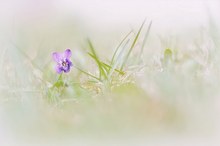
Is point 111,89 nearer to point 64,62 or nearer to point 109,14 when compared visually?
point 64,62

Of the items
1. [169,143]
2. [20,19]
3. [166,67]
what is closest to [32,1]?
[20,19]

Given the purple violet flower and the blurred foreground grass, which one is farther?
the purple violet flower

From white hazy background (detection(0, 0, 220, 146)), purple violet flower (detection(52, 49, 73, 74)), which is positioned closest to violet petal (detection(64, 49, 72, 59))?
purple violet flower (detection(52, 49, 73, 74))

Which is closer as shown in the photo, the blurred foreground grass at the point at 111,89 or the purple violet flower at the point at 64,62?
the blurred foreground grass at the point at 111,89

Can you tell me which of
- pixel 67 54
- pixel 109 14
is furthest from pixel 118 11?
pixel 67 54

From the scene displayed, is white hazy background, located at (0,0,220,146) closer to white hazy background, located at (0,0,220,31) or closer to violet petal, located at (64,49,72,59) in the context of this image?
white hazy background, located at (0,0,220,31)

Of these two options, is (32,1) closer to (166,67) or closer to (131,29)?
(131,29)

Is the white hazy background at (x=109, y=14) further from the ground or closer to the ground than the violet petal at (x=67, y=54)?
further from the ground

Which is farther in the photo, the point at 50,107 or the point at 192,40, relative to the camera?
the point at 192,40

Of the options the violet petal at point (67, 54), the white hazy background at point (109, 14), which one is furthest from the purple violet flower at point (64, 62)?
the white hazy background at point (109, 14)

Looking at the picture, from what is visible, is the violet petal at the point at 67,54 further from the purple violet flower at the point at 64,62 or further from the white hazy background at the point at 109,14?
the white hazy background at the point at 109,14

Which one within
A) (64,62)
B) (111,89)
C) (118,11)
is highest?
(118,11)
